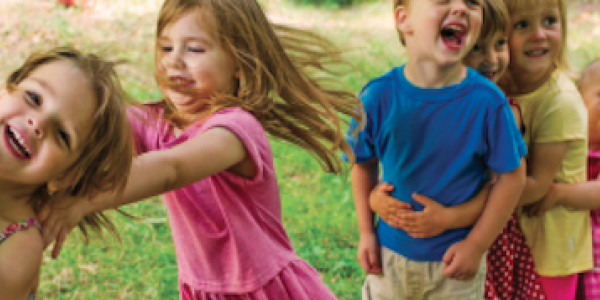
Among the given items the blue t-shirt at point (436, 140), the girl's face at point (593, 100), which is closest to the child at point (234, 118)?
the blue t-shirt at point (436, 140)

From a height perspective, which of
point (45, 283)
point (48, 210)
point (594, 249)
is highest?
point (48, 210)

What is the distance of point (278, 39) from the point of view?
8.05ft

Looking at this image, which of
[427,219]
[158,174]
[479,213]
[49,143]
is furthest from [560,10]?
[49,143]

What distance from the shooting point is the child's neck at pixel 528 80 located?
8.41 feet

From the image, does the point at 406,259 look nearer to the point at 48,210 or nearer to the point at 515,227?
the point at 515,227

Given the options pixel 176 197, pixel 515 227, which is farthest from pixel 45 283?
pixel 515 227

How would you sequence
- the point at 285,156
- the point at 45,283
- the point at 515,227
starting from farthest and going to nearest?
the point at 285,156 → the point at 45,283 → the point at 515,227

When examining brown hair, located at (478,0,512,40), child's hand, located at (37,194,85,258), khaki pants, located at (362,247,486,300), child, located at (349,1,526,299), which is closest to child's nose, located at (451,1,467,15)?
child, located at (349,1,526,299)

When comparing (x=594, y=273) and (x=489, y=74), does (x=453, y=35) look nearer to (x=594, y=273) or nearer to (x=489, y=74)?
(x=489, y=74)

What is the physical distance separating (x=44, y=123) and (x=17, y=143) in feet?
0.26

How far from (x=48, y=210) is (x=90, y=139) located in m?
0.21

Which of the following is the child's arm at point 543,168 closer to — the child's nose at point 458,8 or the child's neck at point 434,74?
the child's neck at point 434,74

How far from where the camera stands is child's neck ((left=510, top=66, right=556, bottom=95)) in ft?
8.41

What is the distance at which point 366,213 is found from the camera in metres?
2.66
